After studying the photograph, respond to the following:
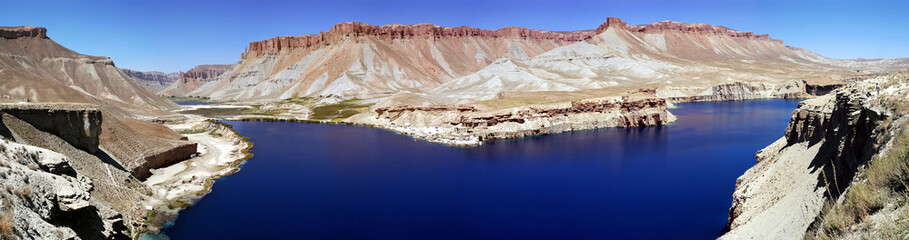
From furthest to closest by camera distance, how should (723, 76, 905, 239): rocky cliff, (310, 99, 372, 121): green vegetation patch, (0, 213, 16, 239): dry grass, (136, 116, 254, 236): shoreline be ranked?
(310, 99, 372, 121): green vegetation patch → (136, 116, 254, 236): shoreline → (723, 76, 905, 239): rocky cliff → (0, 213, 16, 239): dry grass

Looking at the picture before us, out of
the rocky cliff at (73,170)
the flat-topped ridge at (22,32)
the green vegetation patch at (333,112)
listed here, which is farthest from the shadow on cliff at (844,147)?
the flat-topped ridge at (22,32)

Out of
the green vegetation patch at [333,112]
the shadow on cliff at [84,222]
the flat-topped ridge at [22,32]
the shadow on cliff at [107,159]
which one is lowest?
the shadow on cliff at [84,222]

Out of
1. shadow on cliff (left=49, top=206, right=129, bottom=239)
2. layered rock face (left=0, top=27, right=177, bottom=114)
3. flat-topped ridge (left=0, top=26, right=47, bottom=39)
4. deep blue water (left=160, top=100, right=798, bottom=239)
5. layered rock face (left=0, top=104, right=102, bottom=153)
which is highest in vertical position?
flat-topped ridge (left=0, top=26, right=47, bottom=39)

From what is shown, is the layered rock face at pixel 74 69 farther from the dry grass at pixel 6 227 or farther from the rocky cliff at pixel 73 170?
the dry grass at pixel 6 227

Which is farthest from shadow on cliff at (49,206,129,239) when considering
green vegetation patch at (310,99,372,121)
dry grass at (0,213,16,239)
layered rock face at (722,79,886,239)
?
green vegetation patch at (310,99,372,121)

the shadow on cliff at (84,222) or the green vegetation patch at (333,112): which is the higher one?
the green vegetation patch at (333,112)

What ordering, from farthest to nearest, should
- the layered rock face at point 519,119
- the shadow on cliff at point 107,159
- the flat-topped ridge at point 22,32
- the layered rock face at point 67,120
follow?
the flat-topped ridge at point 22,32
the layered rock face at point 519,119
the shadow on cliff at point 107,159
the layered rock face at point 67,120

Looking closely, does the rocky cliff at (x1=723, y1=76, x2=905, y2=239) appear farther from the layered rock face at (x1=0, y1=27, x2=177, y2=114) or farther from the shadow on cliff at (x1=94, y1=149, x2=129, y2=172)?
the layered rock face at (x1=0, y1=27, x2=177, y2=114)

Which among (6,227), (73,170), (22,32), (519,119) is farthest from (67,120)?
(22,32)

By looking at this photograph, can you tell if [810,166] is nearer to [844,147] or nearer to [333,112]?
[844,147]

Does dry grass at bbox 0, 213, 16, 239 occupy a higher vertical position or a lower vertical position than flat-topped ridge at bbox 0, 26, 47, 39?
lower
